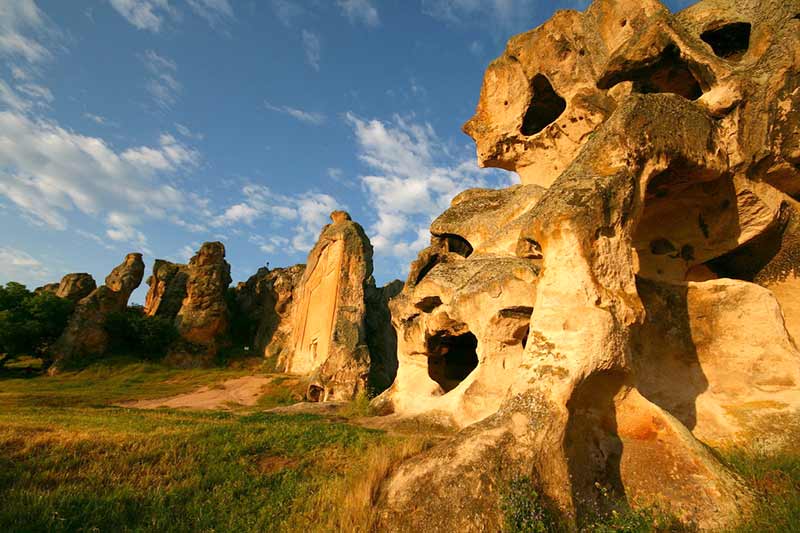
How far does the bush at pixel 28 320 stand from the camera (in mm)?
22969

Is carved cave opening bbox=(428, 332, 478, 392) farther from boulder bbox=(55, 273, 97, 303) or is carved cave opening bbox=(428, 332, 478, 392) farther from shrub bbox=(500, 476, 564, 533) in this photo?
boulder bbox=(55, 273, 97, 303)

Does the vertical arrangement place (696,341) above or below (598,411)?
above

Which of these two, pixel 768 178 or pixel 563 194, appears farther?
pixel 768 178

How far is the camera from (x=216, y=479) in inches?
174

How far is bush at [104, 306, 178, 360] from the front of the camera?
25.6m

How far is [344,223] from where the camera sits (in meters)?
24.9

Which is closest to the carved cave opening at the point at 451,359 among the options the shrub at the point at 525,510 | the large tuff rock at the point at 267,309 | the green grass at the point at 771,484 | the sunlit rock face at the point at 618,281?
the sunlit rock face at the point at 618,281

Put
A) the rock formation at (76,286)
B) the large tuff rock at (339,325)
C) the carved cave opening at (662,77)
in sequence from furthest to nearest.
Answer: the rock formation at (76,286) → the large tuff rock at (339,325) → the carved cave opening at (662,77)

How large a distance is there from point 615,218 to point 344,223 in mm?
20635

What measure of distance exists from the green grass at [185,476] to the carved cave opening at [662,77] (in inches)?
349

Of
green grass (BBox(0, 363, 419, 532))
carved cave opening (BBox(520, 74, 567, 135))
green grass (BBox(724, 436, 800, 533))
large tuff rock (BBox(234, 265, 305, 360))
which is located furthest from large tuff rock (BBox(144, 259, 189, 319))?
green grass (BBox(724, 436, 800, 533))

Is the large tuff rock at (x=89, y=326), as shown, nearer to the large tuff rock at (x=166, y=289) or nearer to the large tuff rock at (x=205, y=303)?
the large tuff rock at (x=166, y=289)

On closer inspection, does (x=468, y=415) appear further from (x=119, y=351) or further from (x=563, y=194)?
(x=119, y=351)

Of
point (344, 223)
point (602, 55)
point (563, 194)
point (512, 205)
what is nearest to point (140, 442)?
point (563, 194)
